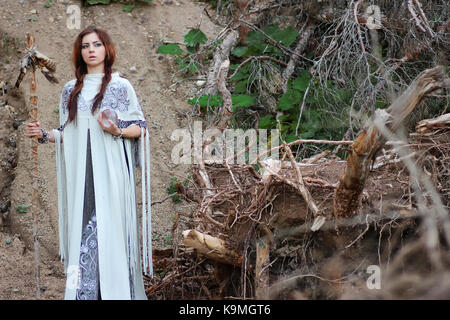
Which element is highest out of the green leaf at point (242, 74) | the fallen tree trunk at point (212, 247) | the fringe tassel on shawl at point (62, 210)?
the green leaf at point (242, 74)

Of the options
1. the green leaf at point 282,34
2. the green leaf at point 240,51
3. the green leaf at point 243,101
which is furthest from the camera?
the green leaf at point 240,51

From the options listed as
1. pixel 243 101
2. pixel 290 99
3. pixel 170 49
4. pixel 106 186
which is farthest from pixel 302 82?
pixel 106 186

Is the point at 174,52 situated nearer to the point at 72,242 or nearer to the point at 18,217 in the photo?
the point at 18,217

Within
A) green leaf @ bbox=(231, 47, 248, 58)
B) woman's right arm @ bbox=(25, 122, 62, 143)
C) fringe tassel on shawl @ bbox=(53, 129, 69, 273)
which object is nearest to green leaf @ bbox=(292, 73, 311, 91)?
green leaf @ bbox=(231, 47, 248, 58)

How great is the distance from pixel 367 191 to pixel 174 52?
341cm

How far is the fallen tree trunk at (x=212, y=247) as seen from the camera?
159 inches

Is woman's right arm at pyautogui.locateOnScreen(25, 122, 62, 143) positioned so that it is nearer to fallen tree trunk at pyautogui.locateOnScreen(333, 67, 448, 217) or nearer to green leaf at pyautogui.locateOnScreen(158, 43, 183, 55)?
fallen tree trunk at pyautogui.locateOnScreen(333, 67, 448, 217)

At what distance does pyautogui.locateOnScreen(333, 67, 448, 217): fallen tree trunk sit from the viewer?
295cm

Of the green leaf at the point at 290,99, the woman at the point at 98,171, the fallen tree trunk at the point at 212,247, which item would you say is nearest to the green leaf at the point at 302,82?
the green leaf at the point at 290,99

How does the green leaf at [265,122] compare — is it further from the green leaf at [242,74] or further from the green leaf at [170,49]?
the green leaf at [170,49]

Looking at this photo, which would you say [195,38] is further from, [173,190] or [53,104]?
[53,104]

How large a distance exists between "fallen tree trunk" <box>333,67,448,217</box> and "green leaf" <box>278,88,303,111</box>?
2402mm

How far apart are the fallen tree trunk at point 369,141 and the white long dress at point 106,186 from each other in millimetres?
1238

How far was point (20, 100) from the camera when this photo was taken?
6.80m
